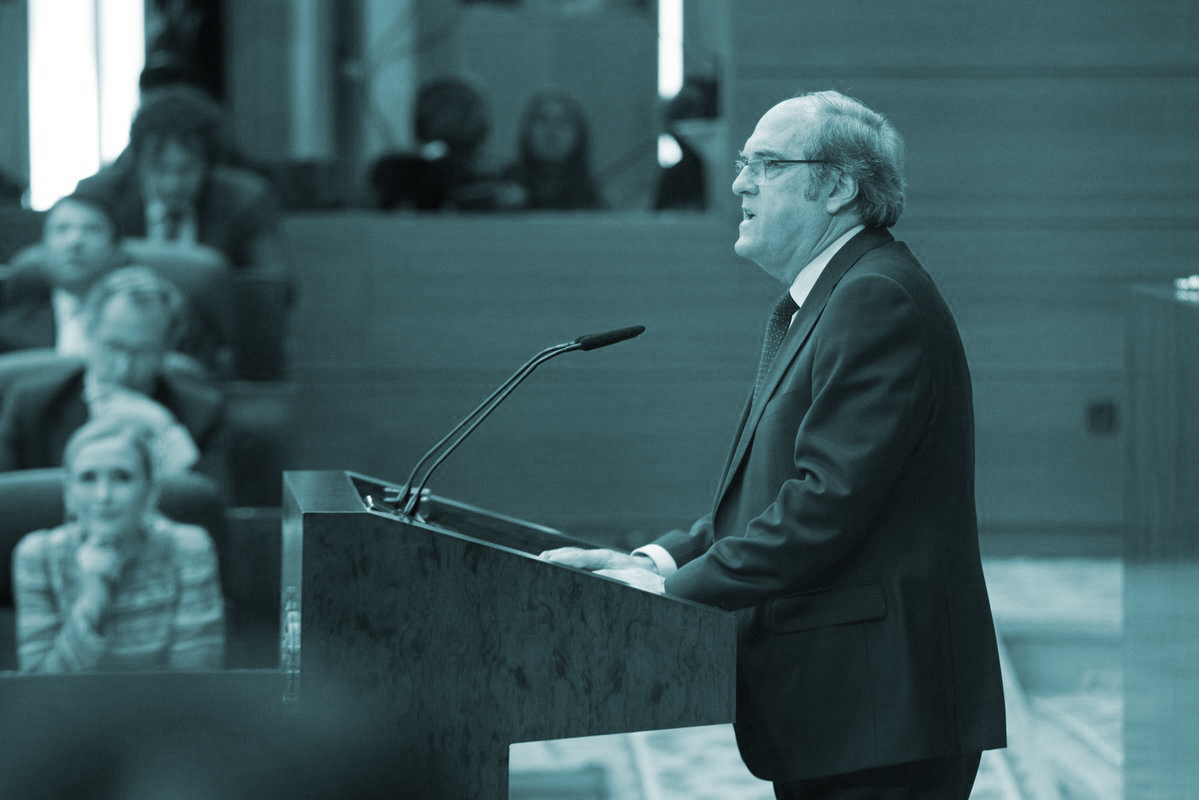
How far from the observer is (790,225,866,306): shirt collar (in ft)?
4.95

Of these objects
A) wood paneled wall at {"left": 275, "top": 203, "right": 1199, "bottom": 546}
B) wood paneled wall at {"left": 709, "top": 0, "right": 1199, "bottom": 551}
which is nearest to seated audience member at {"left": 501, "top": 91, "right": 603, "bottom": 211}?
wood paneled wall at {"left": 275, "top": 203, "right": 1199, "bottom": 546}

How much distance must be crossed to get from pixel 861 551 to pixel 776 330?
282 mm

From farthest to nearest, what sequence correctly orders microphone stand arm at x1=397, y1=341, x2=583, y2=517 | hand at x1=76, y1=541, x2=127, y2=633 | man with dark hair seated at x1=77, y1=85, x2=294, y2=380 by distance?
man with dark hair seated at x1=77, y1=85, x2=294, y2=380, hand at x1=76, y1=541, x2=127, y2=633, microphone stand arm at x1=397, y1=341, x2=583, y2=517

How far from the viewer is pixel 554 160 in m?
5.27

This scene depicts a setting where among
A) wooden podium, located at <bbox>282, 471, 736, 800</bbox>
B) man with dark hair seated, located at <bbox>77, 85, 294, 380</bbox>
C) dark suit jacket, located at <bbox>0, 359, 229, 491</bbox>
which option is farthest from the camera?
man with dark hair seated, located at <bbox>77, 85, 294, 380</bbox>

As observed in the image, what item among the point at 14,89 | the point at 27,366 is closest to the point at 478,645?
the point at 27,366

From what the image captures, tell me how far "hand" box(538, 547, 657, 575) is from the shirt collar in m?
0.30

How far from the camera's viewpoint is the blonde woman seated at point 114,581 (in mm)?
2727

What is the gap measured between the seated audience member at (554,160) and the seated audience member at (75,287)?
1.36 metres

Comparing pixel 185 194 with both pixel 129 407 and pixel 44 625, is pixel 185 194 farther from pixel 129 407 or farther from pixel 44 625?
pixel 44 625

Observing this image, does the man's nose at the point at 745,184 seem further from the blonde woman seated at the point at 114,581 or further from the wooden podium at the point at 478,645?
the blonde woman seated at the point at 114,581

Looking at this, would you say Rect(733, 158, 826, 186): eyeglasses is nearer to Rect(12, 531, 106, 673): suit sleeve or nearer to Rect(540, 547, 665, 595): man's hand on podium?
Rect(540, 547, 665, 595): man's hand on podium

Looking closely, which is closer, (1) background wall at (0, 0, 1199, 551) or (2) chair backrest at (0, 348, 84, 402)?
(2) chair backrest at (0, 348, 84, 402)

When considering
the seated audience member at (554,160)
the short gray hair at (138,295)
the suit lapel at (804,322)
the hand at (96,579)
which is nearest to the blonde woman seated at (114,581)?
the hand at (96,579)
